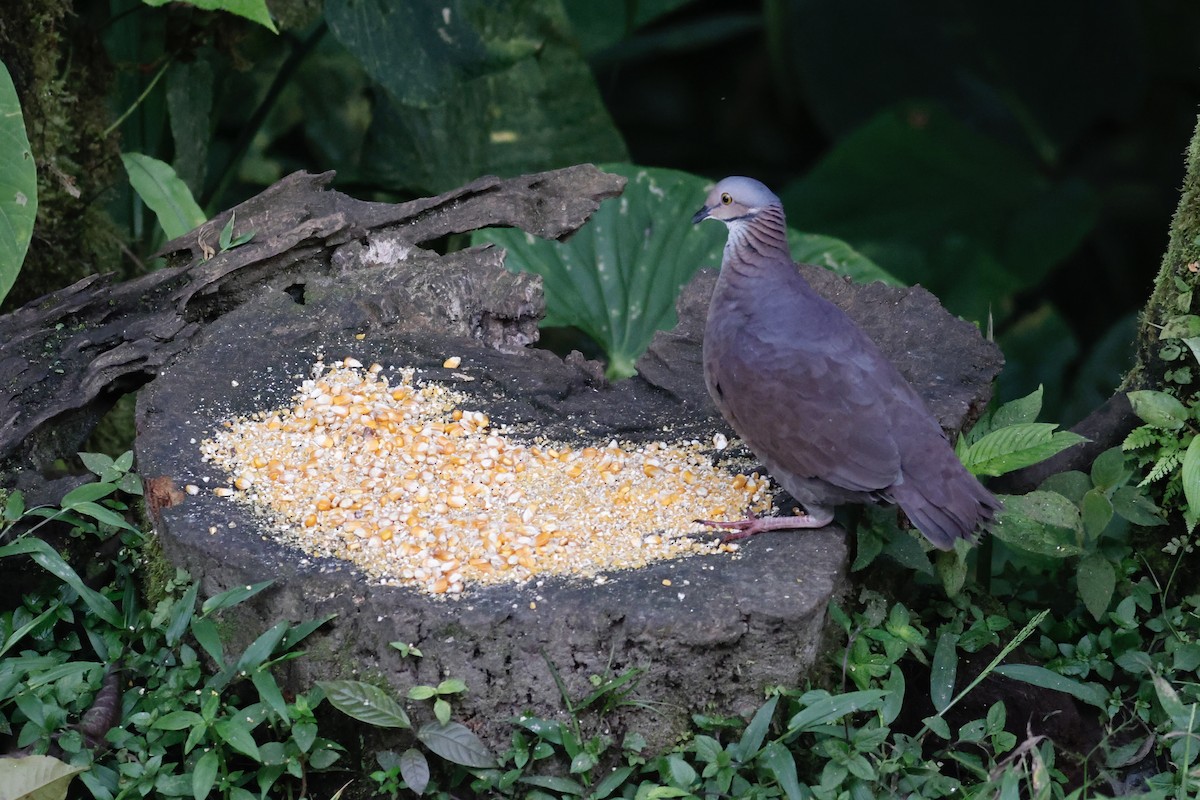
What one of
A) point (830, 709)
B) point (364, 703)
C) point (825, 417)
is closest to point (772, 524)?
point (825, 417)

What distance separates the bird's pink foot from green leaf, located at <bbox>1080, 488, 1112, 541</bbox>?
661 millimetres

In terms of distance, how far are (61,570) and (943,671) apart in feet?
5.95

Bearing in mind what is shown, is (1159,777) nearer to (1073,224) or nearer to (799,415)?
(799,415)

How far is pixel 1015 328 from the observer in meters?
4.90

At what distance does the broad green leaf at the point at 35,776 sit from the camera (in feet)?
6.98

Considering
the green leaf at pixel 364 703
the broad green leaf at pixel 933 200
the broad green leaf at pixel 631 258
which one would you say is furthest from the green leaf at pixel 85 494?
the broad green leaf at pixel 933 200

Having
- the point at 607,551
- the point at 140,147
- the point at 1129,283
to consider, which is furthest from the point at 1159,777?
the point at 1129,283

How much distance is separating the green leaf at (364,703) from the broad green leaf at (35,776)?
1.60ft

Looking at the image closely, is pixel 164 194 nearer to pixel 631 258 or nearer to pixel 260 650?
pixel 631 258

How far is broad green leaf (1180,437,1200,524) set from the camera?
2.58 metres

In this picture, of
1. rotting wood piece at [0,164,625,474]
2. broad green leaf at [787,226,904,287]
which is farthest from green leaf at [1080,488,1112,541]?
rotting wood piece at [0,164,625,474]

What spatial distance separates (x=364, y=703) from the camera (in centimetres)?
213

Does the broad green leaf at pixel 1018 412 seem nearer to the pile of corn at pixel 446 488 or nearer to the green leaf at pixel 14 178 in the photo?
the pile of corn at pixel 446 488

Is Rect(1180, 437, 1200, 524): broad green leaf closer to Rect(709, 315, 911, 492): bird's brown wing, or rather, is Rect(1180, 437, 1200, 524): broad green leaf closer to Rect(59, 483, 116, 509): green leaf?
Rect(709, 315, 911, 492): bird's brown wing
